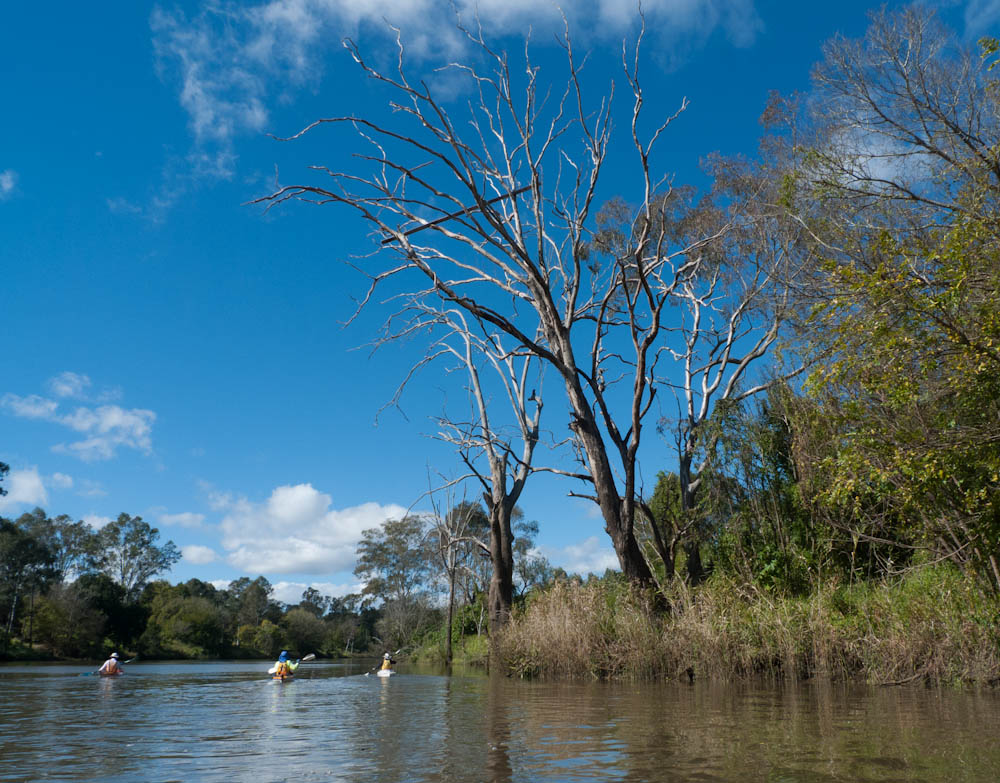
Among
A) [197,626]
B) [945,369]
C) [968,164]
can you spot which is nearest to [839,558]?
[945,369]

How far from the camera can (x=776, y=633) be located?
9.90 m

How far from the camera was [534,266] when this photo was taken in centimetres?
1321

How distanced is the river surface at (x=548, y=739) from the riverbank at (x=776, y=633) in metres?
0.47

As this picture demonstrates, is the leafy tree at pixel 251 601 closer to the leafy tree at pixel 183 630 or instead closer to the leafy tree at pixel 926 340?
the leafy tree at pixel 183 630

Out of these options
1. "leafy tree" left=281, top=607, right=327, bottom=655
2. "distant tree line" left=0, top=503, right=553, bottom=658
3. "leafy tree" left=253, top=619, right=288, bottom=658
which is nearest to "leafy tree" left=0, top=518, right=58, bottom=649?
"distant tree line" left=0, top=503, right=553, bottom=658

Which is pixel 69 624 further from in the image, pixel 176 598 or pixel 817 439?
pixel 817 439

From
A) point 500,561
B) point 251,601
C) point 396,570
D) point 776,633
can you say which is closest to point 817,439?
point 776,633

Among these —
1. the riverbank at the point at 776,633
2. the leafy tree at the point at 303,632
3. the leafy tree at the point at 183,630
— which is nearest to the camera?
the riverbank at the point at 776,633

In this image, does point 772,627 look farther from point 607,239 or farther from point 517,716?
point 607,239

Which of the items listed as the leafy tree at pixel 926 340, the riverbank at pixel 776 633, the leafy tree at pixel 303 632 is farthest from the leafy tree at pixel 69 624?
the leafy tree at pixel 926 340

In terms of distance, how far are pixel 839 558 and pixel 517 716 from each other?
808 cm

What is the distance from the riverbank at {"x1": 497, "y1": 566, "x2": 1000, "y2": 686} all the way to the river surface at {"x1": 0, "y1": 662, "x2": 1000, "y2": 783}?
467 mm

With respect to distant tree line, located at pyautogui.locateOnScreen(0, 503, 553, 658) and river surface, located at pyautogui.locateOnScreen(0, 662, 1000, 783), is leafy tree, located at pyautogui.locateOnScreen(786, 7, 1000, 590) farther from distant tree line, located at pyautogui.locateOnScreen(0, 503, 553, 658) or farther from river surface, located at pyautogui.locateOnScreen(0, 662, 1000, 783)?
distant tree line, located at pyautogui.locateOnScreen(0, 503, 553, 658)

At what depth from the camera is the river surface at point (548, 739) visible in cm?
388
